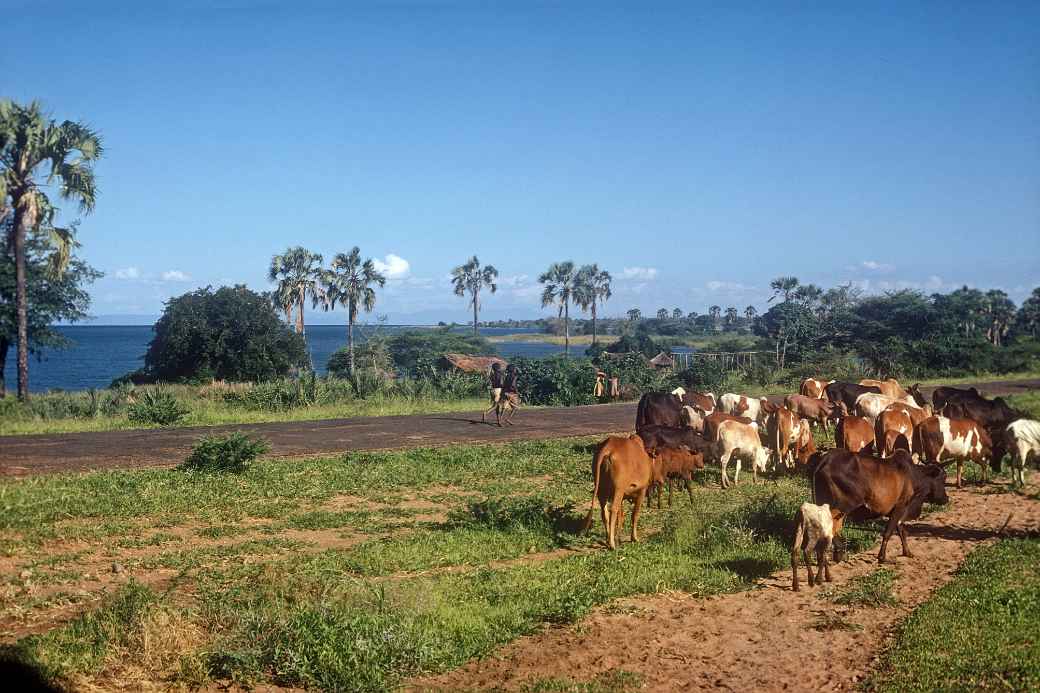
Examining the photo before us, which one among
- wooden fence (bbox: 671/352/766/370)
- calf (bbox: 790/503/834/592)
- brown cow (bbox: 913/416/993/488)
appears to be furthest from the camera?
wooden fence (bbox: 671/352/766/370)

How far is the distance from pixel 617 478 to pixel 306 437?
1362cm

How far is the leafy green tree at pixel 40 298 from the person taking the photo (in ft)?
119

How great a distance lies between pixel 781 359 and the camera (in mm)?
49906

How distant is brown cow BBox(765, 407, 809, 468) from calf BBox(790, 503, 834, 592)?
738 centimetres

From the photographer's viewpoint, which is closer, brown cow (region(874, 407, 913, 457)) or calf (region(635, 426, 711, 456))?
calf (region(635, 426, 711, 456))

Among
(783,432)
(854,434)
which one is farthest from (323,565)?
(783,432)

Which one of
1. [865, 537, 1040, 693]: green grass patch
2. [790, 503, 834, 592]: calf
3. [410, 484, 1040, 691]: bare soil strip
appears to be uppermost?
[790, 503, 834, 592]: calf

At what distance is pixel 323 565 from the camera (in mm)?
9922

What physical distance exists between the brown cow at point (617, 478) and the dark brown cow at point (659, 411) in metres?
8.03

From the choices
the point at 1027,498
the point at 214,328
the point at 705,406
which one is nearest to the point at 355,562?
the point at 1027,498

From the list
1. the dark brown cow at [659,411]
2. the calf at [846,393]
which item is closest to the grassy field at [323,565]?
the dark brown cow at [659,411]

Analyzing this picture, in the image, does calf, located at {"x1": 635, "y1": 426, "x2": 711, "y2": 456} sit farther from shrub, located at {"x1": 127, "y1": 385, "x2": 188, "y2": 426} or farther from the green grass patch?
shrub, located at {"x1": 127, "y1": 385, "x2": 188, "y2": 426}

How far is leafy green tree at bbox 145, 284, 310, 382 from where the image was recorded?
42906 mm

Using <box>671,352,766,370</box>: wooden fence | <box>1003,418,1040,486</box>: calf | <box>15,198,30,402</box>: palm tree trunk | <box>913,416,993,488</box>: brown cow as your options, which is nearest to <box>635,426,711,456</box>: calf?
<box>913,416,993,488</box>: brown cow
